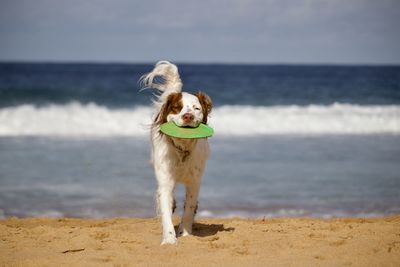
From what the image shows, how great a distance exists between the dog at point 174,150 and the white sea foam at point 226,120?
10.4 metres

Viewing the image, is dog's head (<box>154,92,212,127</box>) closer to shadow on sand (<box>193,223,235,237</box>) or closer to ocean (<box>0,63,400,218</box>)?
ocean (<box>0,63,400,218</box>)

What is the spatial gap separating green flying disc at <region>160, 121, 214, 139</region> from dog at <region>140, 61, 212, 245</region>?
41mm

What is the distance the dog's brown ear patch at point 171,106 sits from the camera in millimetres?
5949

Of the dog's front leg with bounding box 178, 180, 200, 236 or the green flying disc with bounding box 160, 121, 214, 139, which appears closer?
the green flying disc with bounding box 160, 121, 214, 139

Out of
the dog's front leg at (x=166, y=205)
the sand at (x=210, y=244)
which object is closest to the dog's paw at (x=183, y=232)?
the sand at (x=210, y=244)

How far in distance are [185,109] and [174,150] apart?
0.50m

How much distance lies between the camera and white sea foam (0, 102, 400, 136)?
18.1 meters

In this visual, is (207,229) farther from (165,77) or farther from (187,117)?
(187,117)

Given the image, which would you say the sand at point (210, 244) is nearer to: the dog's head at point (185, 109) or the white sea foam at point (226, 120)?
the dog's head at point (185, 109)

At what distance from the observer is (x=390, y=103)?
83.8ft

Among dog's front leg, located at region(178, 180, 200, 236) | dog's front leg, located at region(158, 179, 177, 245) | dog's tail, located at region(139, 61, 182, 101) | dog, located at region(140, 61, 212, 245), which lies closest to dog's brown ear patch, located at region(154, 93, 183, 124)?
dog, located at region(140, 61, 212, 245)

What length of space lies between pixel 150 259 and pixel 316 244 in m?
1.63

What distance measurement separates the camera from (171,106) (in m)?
6.02

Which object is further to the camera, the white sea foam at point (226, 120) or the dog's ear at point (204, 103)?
the white sea foam at point (226, 120)
